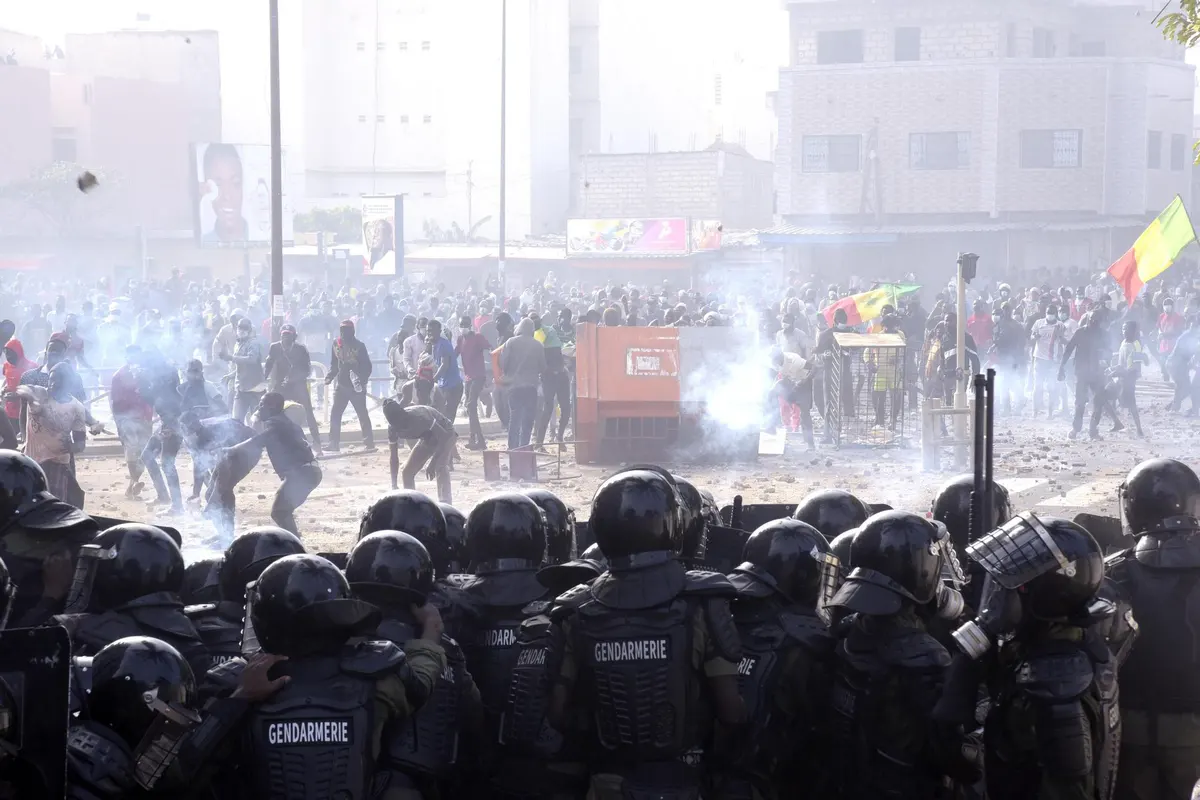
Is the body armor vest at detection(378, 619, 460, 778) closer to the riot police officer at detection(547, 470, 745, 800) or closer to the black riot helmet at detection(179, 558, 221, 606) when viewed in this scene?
the riot police officer at detection(547, 470, 745, 800)

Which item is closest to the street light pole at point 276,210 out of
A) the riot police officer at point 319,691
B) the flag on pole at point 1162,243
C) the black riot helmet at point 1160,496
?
the flag on pole at point 1162,243

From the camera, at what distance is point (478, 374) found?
17781mm

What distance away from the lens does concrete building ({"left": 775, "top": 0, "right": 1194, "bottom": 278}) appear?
42.7 meters

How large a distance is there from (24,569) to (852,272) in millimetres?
40216

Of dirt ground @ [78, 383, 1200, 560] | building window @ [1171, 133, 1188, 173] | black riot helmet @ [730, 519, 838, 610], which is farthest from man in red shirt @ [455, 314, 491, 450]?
building window @ [1171, 133, 1188, 173]

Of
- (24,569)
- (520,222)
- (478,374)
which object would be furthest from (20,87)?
(24,569)

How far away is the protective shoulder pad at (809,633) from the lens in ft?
14.2

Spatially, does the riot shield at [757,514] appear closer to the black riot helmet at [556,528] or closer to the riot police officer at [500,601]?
the black riot helmet at [556,528]

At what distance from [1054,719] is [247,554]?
2864mm

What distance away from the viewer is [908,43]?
45156 mm

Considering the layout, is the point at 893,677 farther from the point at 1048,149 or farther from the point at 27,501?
the point at 1048,149

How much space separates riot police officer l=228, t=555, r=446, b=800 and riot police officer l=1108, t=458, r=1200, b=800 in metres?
2.34

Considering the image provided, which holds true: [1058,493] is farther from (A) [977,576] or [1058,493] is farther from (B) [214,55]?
(B) [214,55]

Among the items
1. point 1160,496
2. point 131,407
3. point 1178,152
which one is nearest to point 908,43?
point 1178,152
